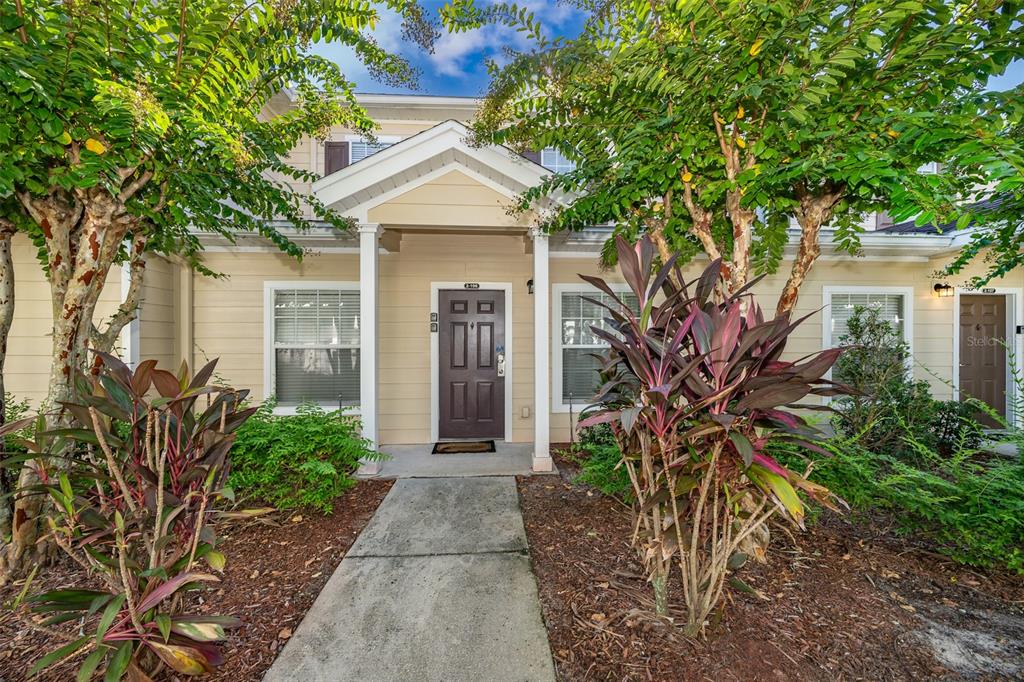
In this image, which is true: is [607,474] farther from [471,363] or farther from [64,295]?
[64,295]

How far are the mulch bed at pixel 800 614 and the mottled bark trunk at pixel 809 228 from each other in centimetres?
151

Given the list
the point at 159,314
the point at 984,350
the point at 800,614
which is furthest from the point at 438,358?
the point at 984,350

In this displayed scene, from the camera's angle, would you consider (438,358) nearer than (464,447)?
No

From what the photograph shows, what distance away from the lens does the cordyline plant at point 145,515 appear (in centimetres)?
142

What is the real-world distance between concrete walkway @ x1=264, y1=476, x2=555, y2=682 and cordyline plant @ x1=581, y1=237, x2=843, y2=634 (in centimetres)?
71

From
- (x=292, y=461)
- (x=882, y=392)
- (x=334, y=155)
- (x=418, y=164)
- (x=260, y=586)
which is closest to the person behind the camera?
(x=260, y=586)

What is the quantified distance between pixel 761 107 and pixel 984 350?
6222mm

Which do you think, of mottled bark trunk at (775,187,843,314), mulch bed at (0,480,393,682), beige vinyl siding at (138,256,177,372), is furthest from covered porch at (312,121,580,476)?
mottled bark trunk at (775,187,843,314)

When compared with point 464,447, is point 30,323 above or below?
above

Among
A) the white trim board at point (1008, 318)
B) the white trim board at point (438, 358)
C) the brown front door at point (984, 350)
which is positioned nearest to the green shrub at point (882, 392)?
the white trim board at point (1008, 318)

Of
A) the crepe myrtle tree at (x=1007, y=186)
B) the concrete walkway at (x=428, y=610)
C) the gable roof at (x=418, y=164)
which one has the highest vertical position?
the gable roof at (x=418, y=164)

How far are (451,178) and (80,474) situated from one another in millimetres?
3394

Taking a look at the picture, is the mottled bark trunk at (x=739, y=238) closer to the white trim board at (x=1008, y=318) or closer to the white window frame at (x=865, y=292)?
the white window frame at (x=865, y=292)

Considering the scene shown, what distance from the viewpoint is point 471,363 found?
5289 millimetres
